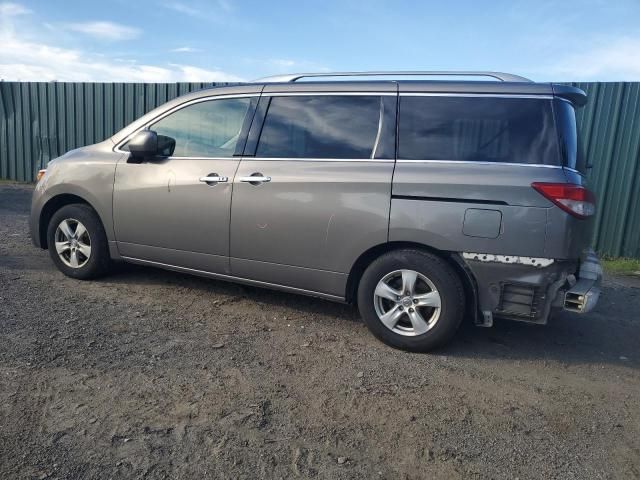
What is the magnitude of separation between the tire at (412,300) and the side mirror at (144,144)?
216 centimetres

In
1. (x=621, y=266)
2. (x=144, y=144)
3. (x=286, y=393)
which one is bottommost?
(x=286, y=393)

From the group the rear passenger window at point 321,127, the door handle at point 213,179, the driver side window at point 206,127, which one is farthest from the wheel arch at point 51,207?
the rear passenger window at point 321,127

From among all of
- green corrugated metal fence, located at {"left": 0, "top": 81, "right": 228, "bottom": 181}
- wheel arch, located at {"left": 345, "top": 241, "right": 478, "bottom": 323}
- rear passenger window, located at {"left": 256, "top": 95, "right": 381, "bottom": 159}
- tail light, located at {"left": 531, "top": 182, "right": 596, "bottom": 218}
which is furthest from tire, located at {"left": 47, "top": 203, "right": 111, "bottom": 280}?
green corrugated metal fence, located at {"left": 0, "top": 81, "right": 228, "bottom": 181}

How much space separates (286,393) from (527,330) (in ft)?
7.83

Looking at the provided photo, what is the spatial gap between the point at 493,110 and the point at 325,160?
1257 millimetres

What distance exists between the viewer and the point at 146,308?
4.23m

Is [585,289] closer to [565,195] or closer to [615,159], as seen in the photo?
[565,195]

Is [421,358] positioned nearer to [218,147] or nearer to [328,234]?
[328,234]

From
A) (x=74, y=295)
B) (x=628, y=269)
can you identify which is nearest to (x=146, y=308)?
(x=74, y=295)

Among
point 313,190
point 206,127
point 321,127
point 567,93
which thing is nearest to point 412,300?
point 313,190

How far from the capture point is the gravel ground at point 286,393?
235 cm

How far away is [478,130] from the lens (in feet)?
11.5

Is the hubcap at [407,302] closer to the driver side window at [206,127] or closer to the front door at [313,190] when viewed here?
the front door at [313,190]

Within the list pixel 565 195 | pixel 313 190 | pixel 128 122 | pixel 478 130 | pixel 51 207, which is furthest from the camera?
pixel 128 122
